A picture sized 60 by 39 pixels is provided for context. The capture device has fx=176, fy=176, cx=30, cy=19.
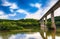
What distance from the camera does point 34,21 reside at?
205 inches

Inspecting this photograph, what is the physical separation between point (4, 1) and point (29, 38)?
65.5 inches

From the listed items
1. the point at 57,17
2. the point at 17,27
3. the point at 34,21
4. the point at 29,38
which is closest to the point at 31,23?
the point at 34,21

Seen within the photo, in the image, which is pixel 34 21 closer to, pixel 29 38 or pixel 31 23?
pixel 31 23

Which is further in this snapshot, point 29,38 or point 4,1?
point 4,1

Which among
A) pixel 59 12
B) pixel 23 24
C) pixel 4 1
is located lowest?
pixel 23 24

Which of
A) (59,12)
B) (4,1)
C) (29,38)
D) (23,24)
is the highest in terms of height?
(4,1)

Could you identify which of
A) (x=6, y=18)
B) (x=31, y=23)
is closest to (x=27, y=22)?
(x=31, y=23)

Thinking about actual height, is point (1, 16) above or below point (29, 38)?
above

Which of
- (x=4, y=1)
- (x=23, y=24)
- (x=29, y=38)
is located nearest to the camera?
(x=29, y=38)

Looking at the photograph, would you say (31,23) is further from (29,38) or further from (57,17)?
(29,38)

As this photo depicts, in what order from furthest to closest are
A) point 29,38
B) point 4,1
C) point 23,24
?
point 23,24 → point 4,1 → point 29,38

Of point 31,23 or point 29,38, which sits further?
point 31,23

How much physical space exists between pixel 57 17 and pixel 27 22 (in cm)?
91

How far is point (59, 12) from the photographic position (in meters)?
4.88
